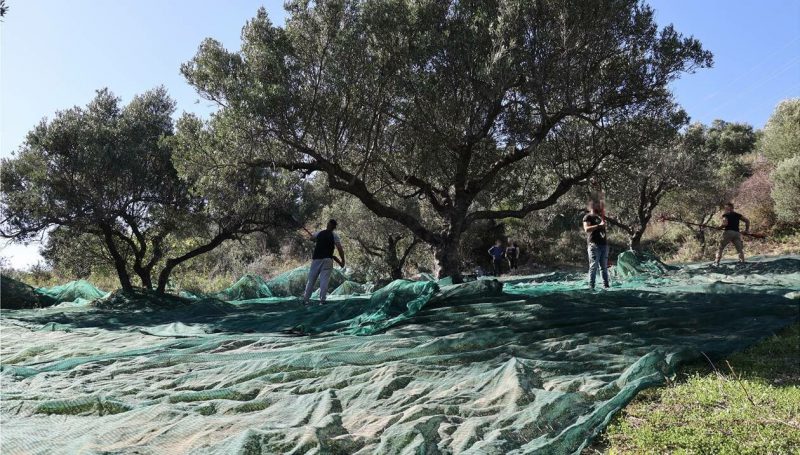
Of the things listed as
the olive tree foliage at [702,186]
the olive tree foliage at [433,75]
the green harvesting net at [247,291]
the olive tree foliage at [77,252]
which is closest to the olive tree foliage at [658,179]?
the olive tree foliage at [702,186]

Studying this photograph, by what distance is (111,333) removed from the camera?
313 inches

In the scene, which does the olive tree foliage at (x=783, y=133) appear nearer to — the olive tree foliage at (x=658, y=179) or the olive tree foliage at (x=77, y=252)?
the olive tree foliage at (x=658, y=179)

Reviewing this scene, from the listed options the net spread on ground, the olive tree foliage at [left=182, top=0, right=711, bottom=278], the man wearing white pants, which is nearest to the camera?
the net spread on ground

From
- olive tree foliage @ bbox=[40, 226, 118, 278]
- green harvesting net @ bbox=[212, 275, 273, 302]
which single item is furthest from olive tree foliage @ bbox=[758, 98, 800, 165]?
olive tree foliage @ bbox=[40, 226, 118, 278]

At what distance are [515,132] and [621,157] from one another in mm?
2210

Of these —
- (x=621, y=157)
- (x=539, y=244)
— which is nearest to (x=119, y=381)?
(x=621, y=157)

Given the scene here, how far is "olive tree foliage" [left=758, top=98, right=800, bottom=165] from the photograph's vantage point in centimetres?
2212

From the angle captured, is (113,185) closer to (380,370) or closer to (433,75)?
(433,75)

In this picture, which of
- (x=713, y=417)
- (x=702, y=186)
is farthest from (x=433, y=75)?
(x=702, y=186)

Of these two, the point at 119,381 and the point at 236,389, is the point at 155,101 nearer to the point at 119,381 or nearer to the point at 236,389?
the point at 119,381

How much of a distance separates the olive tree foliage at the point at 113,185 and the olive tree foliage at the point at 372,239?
4.32m

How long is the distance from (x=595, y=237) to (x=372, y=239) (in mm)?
10668

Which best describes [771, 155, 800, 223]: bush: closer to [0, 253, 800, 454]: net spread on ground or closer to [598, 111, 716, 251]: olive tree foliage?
[598, 111, 716, 251]: olive tree foliage

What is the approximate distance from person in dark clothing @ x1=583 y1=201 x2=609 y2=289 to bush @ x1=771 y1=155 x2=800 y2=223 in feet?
44.6
